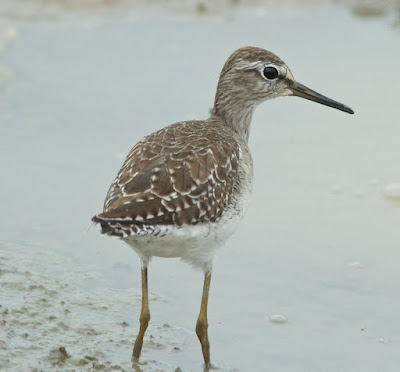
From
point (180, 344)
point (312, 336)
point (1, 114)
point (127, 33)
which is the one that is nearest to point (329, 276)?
point (312, 336)

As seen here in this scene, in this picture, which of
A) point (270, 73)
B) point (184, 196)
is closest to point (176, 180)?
point (184, 196)

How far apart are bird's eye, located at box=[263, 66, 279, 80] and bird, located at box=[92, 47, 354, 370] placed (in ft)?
0.14

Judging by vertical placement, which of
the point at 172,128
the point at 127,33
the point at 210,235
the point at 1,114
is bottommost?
the point at 210,235

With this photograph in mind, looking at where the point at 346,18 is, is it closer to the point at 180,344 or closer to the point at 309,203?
the point at 309,203

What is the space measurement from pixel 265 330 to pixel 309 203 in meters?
2.03

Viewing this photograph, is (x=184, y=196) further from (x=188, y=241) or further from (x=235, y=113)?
(x=235, y=113)

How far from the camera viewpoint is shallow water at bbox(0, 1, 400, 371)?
7.20 m

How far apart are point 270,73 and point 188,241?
201cm

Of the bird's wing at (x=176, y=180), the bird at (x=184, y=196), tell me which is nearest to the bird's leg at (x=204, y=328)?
the bird at (x=184, y=196)

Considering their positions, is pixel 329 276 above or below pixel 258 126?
below

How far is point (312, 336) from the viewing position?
7316 mm

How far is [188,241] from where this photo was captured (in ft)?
21.0

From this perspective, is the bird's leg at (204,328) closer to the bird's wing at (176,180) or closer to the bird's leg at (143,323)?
the bird's leg at (143,323)

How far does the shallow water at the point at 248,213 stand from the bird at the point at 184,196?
63cm
